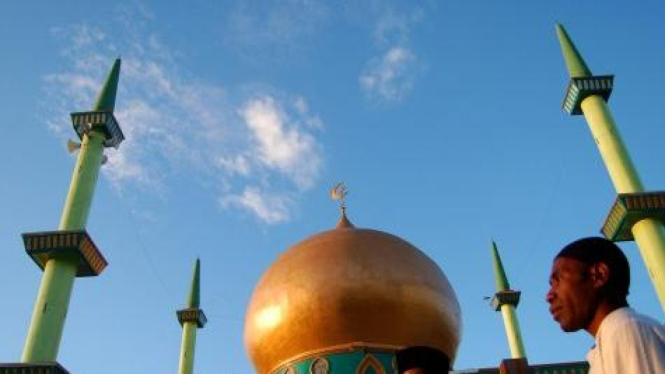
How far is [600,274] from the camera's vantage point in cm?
171

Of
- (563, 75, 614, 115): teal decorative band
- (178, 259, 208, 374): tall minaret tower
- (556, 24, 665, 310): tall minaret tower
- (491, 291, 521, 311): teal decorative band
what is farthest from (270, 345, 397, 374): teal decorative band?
(491, 291, 521, 311): teal decorative band

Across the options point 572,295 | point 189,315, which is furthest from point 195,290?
point 572,295

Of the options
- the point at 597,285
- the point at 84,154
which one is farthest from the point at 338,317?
the point at 84,154

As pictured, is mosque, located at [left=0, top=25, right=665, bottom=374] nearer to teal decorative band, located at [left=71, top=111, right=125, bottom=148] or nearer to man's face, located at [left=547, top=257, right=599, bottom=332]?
teal decorative band, located at [left=71, top=111, right=125, bottom=148]

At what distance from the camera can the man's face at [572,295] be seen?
1.71m

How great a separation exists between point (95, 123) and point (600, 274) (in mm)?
14858

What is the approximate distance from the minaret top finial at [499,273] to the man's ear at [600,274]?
62.5 ft

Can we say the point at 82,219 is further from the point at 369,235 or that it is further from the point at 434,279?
the point at 434,279

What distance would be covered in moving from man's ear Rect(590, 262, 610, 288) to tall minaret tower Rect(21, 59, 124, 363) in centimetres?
1146

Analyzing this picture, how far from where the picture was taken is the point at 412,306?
891 centimetres

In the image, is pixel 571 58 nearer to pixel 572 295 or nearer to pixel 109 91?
pixel 109 91

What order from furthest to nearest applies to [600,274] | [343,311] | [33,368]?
[33,368]
[343,311]
[600,274]

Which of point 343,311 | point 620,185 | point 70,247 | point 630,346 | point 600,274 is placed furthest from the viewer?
point 620,185

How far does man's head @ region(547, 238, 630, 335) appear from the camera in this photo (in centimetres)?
169
